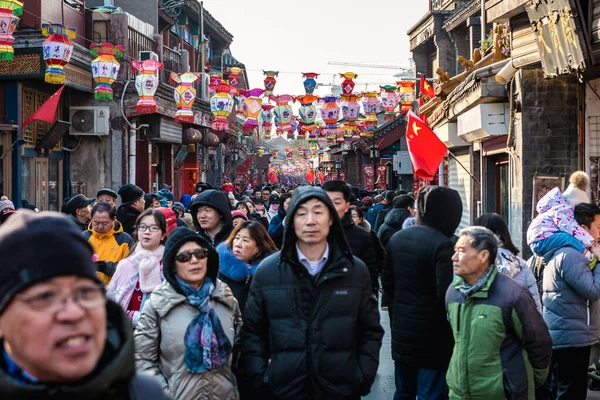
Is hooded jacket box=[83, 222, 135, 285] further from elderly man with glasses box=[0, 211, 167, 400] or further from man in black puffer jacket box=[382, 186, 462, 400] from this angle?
elderly man with glasses box=[0, 211, 167, 400]

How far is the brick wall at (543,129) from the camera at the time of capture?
12.1 m

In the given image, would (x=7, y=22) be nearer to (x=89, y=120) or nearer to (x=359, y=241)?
(x=89, y=120)

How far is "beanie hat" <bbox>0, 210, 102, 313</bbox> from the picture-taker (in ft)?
5.84

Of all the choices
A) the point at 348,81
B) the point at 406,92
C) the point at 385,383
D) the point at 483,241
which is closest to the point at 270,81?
the point at 348,81

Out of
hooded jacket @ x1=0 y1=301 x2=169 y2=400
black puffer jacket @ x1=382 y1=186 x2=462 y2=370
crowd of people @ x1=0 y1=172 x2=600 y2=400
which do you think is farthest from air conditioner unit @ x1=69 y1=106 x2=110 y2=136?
hooded jacket @ x1=0 y1=301 x2=169 y2=400

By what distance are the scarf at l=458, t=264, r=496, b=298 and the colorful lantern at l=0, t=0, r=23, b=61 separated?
11091 millimetres

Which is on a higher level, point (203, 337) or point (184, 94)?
point (184, 94)

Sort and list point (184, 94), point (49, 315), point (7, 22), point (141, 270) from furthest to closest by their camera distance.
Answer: point (184, 94) → point (7, 22) → point (141, 270) → point (49, 315)

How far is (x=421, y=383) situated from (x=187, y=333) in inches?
85.3

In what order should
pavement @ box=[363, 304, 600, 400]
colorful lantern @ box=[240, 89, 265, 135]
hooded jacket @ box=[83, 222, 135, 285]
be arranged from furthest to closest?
1. colorful lantern @ box=[240, 89, 265, 135]
2. pavement @ box=[363, 304, 600, 400]
3. hooded jacket @ box=[83, 222, 135, 285]

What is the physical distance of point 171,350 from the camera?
470 cm

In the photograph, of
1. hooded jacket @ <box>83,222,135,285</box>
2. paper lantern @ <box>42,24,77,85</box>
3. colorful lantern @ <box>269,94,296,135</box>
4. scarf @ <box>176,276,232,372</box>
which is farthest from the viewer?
colorful lantern @ <box>269,94,296,135</box>

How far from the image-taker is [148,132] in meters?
25.1

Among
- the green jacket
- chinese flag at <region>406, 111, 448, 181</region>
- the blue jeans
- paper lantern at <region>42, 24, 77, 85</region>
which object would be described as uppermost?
paper lantern at <region>42, 24, 77, 85</region>
